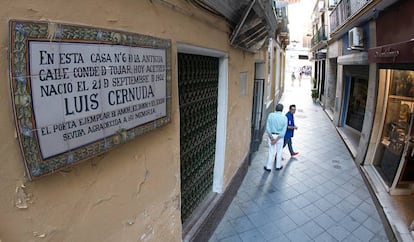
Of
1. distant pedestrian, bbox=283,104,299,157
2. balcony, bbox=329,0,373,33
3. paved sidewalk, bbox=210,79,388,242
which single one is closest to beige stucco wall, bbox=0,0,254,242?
paved sidewalk, bbox=210,79,388,242

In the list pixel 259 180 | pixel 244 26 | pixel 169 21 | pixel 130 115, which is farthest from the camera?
pixel 259 180

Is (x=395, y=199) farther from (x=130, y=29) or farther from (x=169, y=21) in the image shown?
(x=130, y=29)

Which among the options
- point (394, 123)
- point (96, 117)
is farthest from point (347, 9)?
point (96, 117)

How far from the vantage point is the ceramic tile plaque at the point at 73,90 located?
1.11 metres

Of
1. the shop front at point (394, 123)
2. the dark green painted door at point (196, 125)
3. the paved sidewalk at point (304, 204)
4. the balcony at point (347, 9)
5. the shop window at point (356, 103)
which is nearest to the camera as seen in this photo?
the dark green painted door at point (196, 125)

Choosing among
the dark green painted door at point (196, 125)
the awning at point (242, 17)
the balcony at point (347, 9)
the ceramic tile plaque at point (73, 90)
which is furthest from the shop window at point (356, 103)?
the ceramic tile plaque at point (73, 90)

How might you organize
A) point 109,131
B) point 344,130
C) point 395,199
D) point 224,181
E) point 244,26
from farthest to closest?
1. point 344,130
2. point 395,199
3. point 224,181
4. point 244,26
5. point 109,131

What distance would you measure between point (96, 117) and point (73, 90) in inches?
8.1

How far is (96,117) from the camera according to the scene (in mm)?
1439

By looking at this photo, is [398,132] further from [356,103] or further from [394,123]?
[356,103]

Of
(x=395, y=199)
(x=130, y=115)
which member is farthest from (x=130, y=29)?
(x=395, y=199)

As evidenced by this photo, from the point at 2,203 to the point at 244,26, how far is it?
3.80 meters

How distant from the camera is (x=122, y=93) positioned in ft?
5.28

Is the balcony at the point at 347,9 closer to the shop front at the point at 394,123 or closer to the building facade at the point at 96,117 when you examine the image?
the shop front at the point at 394,123
